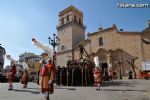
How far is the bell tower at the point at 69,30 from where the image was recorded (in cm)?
5228

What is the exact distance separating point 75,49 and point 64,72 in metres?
31.1

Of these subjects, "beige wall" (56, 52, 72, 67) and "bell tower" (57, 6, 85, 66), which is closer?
"bell tower" (57, 6, 85, 66)

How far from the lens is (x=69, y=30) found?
52594 millimetres

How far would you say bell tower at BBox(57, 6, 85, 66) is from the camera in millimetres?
52281

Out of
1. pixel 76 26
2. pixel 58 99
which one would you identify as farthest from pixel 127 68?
pixel 58 99

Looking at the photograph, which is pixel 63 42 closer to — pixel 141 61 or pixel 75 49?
pixel 75 49

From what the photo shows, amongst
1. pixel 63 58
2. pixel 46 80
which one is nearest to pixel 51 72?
pixel 46 80

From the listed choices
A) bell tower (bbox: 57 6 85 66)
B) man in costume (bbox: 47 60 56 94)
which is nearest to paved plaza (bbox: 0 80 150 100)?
man in costume (bbox: 47 60 56 94)

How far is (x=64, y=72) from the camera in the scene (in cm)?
2064

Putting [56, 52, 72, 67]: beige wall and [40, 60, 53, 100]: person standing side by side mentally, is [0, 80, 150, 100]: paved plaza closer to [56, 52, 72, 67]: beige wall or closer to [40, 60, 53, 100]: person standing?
[40, 60, 53, 100]: person standing

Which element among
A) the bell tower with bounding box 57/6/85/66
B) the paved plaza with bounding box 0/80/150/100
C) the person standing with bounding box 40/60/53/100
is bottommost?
the paved plaza with bounding box 0/80/150/100

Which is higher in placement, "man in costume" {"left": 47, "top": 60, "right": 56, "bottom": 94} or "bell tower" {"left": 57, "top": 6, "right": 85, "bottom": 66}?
"bell tower" {"left": 57, "top": 6, "right": 85, "bottom": 66}

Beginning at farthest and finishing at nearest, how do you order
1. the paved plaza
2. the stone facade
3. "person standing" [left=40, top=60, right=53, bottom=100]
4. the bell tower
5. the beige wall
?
the beige wall → the bell tower → the stone facade → the paved plaza → "person standing" [left=40, top=60, right=53, bottom=100]

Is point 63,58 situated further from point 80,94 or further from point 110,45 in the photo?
point 80,94
